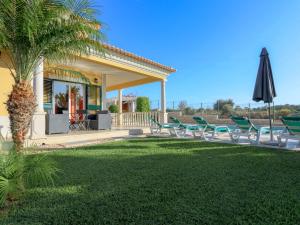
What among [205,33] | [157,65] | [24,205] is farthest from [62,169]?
[205,33]

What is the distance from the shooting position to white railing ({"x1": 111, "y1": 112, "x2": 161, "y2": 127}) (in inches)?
584

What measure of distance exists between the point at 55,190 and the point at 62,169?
129 centimetres

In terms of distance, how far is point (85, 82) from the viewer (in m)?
11.3

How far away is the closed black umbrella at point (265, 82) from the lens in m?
8.06

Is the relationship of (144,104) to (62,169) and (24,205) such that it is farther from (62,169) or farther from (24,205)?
(24,205)

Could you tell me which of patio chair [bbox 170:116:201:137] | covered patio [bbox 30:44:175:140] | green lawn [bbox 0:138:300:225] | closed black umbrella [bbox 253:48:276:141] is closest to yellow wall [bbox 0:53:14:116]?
covered patio [bbox 30:44:175:140]

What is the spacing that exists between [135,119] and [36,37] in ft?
35.4

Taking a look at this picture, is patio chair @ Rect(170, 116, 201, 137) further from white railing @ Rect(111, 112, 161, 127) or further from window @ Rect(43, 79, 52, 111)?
window @ Rect(43, 79, 52, 111)

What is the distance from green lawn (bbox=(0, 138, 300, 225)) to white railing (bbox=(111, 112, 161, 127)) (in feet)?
30.8

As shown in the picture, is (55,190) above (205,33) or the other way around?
the other way around

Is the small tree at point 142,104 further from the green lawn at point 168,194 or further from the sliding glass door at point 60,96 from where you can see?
the green lawn at point 168,194

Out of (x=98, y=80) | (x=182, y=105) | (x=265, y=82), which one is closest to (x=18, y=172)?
(x=265, y=82)

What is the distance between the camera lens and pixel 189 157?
19.2 feet

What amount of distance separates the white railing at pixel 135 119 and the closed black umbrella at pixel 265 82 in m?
6.97
